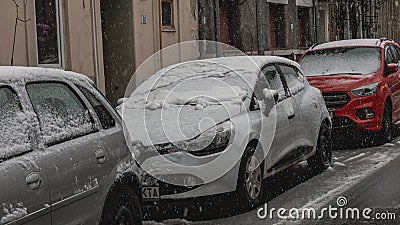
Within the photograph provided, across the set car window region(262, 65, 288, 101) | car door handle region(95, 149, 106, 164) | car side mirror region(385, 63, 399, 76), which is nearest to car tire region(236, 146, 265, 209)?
car window region(262, 65, 288, 101)

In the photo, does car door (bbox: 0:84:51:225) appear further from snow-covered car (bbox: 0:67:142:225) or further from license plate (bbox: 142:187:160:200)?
license plate (bbox: 142:187:160:200)

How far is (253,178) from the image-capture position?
25.5ft

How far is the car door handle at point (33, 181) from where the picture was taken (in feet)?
14.9

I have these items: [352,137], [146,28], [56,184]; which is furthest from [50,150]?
[146,28]

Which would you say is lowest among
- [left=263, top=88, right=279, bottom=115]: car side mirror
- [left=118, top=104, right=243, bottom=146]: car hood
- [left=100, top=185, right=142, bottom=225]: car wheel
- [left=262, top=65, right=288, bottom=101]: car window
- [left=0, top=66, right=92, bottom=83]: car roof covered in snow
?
[left=100, top=185, right=142, bottom=225]: car wheel

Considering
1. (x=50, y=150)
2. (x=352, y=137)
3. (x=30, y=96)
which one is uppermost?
(x=30, y=96)

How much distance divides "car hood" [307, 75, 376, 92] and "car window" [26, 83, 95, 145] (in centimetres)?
726

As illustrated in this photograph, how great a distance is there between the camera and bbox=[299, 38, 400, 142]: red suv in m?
12.1

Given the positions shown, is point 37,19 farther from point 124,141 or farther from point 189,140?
point 124,141

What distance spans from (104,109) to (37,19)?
26.5ft

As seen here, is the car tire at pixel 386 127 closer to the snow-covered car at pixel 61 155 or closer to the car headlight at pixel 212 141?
the car headlight at pixel 212 141

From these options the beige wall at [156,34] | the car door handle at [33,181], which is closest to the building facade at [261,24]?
the beige wall at [156,34]

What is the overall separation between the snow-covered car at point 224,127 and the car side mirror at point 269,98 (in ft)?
0.05

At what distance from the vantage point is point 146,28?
16.8 metres
